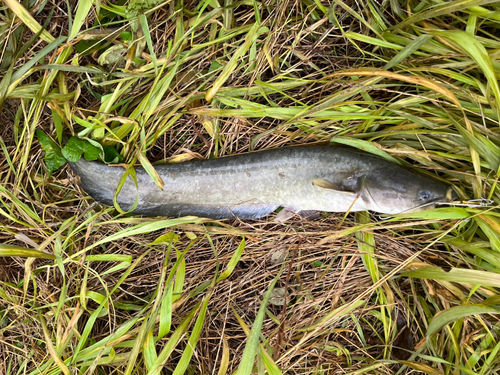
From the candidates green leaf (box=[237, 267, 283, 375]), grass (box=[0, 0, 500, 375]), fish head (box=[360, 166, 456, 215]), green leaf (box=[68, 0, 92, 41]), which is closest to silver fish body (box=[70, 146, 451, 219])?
fish head (box=[360, 166, 456, 215])

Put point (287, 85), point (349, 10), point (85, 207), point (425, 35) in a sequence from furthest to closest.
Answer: point (85, 207), point (287, 85), point (349, 10), point (425, 35)

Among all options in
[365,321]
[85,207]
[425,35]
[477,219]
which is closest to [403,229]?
[477,219]

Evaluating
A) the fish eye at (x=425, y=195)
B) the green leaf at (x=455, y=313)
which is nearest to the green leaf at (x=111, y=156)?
the fish eye at (x=425, y=195)

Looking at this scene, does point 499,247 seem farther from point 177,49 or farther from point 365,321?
point 177,49

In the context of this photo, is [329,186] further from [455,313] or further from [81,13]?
[81,13]

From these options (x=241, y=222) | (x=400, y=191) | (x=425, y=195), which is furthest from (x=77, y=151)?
(x=425, y=195)

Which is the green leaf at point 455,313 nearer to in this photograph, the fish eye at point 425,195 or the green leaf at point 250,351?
the fish eye at point 425,195

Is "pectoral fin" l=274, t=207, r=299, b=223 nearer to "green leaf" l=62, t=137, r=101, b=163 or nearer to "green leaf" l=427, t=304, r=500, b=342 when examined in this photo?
"green leaf" l=427, t=304, r=500, b=342
